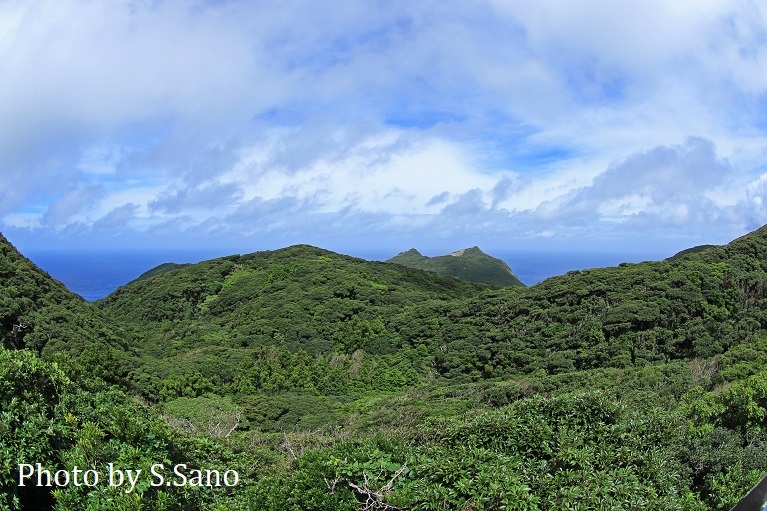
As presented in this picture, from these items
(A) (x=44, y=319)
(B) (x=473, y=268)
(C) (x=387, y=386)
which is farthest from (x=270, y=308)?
(B) (x=473, y=268)

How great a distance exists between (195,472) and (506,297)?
3207 centimetres

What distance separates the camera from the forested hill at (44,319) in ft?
80.1

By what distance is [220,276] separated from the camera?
50.4 metres

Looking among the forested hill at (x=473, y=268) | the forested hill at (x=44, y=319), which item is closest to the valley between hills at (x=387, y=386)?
the forested hill at (x=44, y=319)

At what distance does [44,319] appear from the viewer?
26000 mm

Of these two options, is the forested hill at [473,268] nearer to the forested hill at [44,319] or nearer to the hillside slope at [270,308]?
the hillside slope at [270,308]

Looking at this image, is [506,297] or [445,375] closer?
[445,375]

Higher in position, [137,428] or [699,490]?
A: [137,428]

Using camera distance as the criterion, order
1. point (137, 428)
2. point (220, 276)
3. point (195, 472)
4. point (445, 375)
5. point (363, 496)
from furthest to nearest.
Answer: point (220, 276)
point (445, 375)
point (195, 472)
point (137, 428)
point (363, 496)

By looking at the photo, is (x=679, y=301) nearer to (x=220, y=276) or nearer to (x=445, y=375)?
(x=445, y=375)

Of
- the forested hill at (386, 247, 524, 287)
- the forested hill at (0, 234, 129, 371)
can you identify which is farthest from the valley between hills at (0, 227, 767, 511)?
the forested hill at (386, 247, 524, 287)

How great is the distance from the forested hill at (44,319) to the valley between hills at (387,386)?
0.43 feet

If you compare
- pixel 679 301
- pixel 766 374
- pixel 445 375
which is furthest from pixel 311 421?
pixel 679 301

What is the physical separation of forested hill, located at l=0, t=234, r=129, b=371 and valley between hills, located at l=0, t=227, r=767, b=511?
5.2 inches
